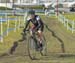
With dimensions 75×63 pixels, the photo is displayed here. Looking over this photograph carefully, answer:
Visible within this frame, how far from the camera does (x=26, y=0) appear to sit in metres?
110

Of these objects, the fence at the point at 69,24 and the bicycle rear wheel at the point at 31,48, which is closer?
the bicycle rear wheel at the point at 31,48

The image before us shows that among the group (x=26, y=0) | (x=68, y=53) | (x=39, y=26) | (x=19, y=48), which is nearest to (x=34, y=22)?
(x=39, y=26)

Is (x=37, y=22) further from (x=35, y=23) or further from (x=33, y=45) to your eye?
(x=33, y=45)

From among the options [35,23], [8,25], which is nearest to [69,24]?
[8,25]

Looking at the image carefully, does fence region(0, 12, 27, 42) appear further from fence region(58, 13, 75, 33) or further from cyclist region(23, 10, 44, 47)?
cyclist region(23, 10, 44, 47)

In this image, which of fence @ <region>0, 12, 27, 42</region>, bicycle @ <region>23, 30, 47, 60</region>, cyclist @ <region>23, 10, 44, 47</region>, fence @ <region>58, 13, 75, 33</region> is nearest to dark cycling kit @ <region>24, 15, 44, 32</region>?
cyclist @ <region>23, 10, 44, 47</region>

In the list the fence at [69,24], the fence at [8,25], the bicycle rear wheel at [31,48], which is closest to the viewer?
the bicycle rear wheel at [31,48]

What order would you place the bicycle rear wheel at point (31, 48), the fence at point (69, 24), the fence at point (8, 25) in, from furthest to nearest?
the fence at point (69, 24) → the fence at point (8, 25) → the bicycle rear wheel at point (31, 48)

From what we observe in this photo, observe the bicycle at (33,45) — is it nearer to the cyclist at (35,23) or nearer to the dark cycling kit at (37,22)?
the cyclist at (35,23)

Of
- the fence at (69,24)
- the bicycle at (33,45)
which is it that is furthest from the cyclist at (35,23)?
the fence at (69,24)

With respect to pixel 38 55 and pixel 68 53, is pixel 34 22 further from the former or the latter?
pixel 68 53

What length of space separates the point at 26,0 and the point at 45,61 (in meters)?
97.8

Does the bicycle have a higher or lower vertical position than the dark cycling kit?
lower

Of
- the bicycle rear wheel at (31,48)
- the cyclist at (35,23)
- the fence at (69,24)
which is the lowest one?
the fence at (69,24)
